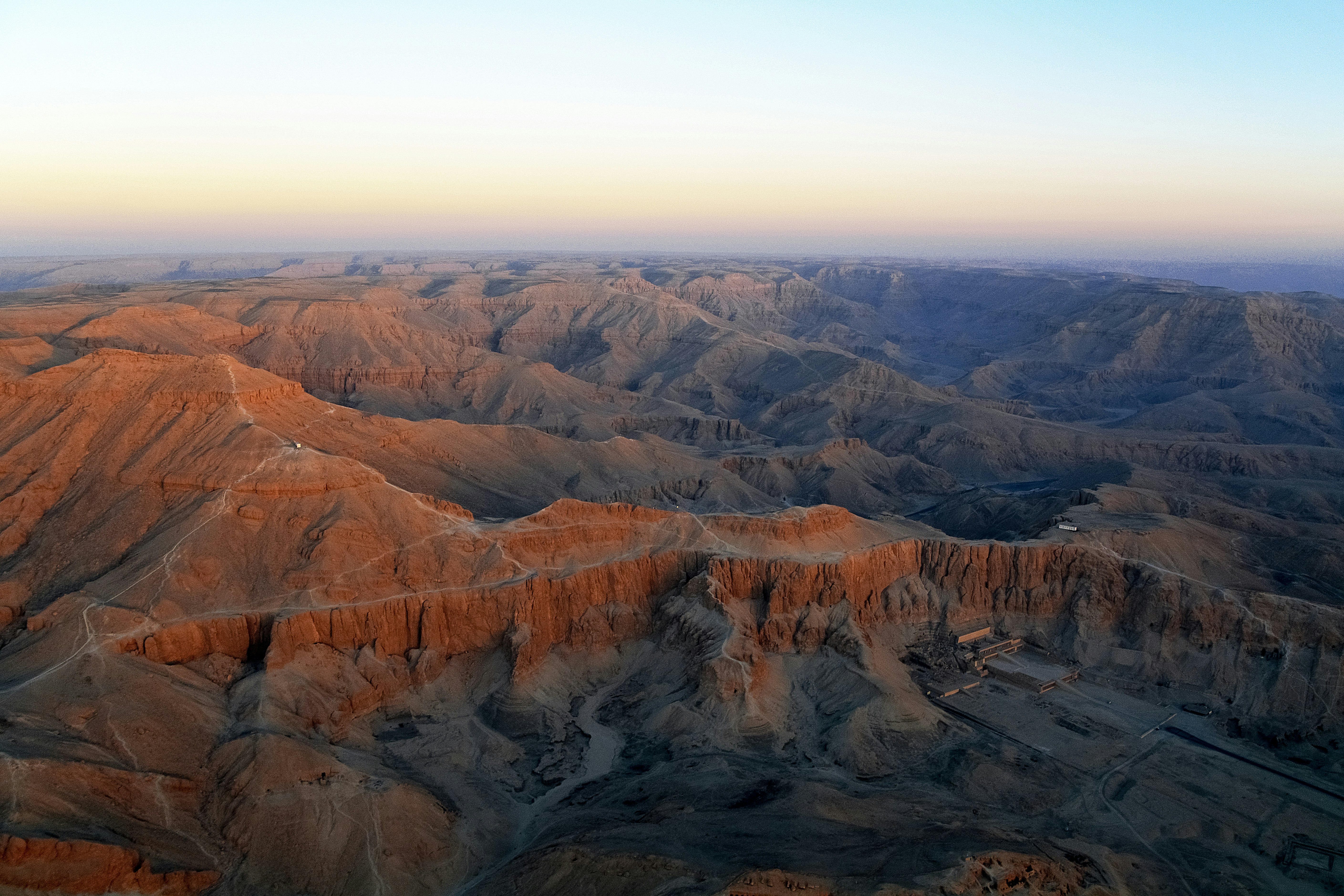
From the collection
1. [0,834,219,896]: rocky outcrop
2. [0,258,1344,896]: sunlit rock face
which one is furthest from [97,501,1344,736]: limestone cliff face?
[0,834,219,896]: rocky outcrop

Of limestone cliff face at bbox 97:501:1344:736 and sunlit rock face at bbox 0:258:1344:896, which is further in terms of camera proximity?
limestone cliff face at bbox 97:501:1344:736

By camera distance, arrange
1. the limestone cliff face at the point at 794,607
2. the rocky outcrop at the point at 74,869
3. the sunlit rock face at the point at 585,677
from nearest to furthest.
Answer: the rocky outcrop at the point at 74,869 < the sunlit rock face at the point at 585,677 < the limestone cliff face at the point at 794,607

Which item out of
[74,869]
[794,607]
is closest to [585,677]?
[794,607]

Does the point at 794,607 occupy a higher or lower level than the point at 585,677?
higher

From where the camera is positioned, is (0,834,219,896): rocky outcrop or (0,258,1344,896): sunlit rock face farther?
(0,258,1344,896): sunlit rock face

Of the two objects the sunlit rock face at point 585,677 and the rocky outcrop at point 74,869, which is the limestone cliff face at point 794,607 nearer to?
the sunlit rock face at point 585,677

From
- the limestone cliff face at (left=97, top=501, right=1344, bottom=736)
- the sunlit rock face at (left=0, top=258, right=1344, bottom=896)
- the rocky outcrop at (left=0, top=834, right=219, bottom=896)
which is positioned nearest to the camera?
the rocky outcrop at (left=0, top=834, right=219, bottom=896)

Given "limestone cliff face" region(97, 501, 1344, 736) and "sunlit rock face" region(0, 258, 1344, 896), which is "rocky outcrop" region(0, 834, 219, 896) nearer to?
"sunlit rock face" region(0, 258, 1344, 896)

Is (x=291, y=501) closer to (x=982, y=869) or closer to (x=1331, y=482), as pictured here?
(x=982, y=869)

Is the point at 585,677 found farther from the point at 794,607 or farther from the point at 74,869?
the point at 74,869

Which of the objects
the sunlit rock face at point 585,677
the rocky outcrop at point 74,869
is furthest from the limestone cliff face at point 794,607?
the rocky outcrop at point 74,869

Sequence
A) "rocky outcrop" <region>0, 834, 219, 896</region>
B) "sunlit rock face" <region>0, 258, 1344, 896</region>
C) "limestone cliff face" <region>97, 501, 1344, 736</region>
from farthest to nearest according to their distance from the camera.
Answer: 1. "limestone cliff face" <region>97, 501, 1344, 736</region>
2. "sunlit rock face" <region>0, 258, 1344, 896</region>
3. "rocky outcrop" <region>0, 834, 219, 896</region>
